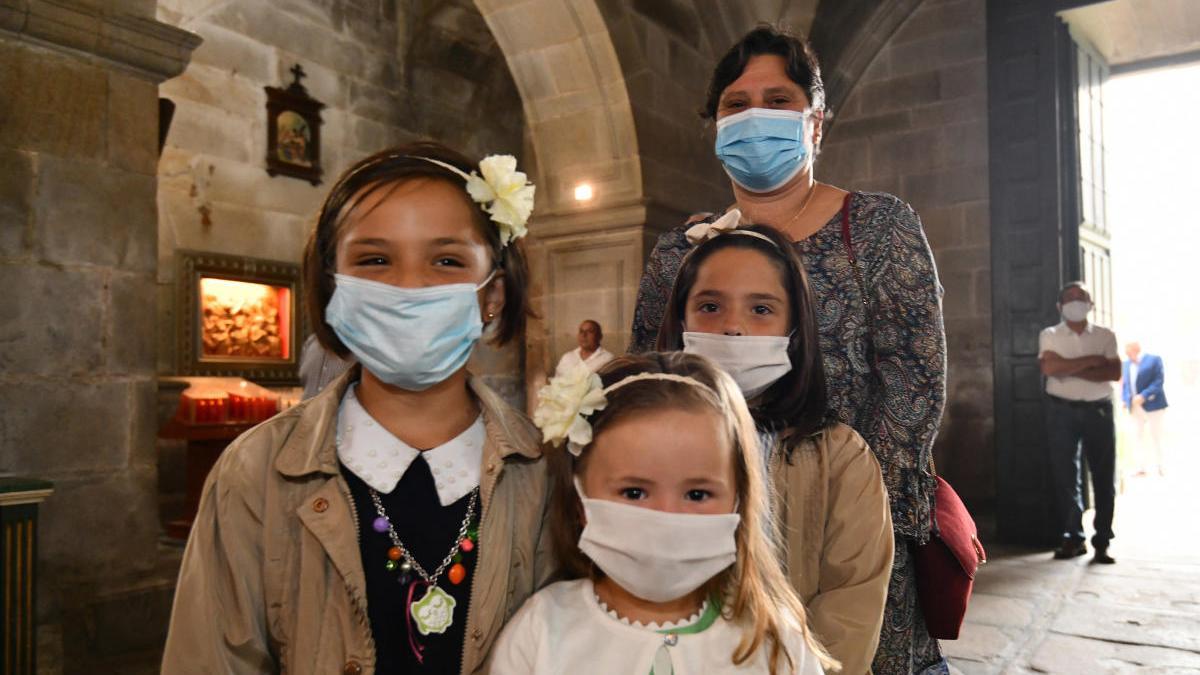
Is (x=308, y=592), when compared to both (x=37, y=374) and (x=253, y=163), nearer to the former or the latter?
(x=37, y=374)

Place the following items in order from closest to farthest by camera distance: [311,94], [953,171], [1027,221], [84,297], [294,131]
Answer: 1. [84,297]
2. [1027,221]
3. [953,171]
4. [294,131]
5. [311,94]

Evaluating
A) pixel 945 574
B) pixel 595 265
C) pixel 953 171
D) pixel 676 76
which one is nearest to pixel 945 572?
pixel 945 574

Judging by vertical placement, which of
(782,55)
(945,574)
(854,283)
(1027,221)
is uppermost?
(1027,221)

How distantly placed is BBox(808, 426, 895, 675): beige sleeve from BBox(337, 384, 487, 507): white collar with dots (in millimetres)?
Answer: 606

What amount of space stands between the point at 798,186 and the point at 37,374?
8.42ft

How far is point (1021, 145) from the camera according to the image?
6691 mm

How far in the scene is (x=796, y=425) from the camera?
149 cm

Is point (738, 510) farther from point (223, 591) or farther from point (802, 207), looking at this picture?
point (802, 207)

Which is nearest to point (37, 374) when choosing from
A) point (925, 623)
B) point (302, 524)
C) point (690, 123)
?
point (302, 524)

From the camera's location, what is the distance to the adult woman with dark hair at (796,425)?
136 centimetres

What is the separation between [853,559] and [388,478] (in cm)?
76

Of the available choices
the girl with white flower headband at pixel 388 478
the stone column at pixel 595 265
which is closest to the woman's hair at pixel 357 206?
the girl with white flower headband at pixel 388 478

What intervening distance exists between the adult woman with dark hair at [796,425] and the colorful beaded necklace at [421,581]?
1.80 feet

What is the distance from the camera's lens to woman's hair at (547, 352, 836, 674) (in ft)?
3.89
